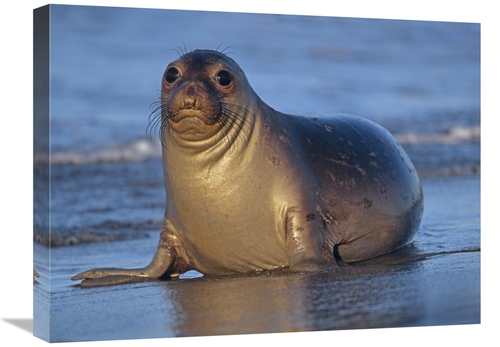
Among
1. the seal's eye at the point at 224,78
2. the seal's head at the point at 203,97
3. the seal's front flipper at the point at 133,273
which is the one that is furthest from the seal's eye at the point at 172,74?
the seal's front flipper at the point at 133,273

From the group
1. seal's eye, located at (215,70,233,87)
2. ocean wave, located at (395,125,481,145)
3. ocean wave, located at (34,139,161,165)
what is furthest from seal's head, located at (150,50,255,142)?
ocean wave, located at (395,125,481,145)

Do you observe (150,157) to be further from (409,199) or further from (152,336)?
(152,336)

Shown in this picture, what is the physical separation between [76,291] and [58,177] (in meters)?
7.01

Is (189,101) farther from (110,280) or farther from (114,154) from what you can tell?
(114,154)

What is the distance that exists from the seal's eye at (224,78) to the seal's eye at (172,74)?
13.0 inches

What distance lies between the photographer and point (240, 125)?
A: 9156 mm

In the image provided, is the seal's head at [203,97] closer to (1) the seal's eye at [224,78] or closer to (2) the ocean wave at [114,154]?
(1) the seal's eye at [224,78]

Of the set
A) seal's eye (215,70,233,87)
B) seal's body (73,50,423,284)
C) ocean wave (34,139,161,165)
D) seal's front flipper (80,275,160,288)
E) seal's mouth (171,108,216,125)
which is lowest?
seal's front flipper (80,275,160,288)

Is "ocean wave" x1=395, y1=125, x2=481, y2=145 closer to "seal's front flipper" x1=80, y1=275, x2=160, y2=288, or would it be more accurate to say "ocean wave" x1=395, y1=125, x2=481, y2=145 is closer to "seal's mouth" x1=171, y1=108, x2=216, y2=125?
"seal's front flipper" x1=80, y1=275, x2=160, y2=288

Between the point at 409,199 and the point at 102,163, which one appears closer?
the point at 409,199

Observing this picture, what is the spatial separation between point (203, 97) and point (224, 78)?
0.43 metres

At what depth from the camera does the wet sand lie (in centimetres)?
814

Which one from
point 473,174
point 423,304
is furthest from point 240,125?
point 473,174

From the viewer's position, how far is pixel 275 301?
8.30 meters
